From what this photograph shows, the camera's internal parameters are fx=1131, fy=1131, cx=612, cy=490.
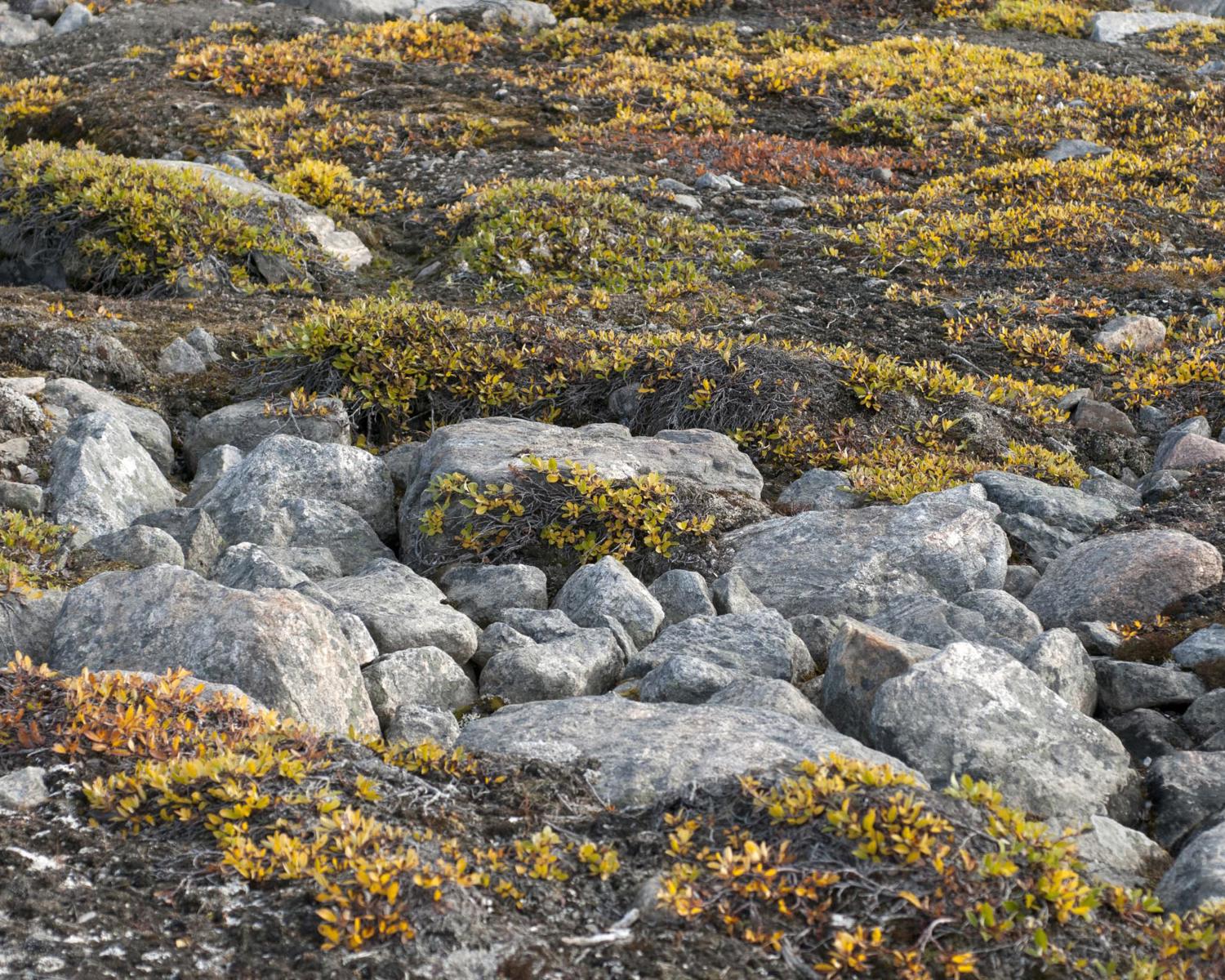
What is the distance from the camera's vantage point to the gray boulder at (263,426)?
9602mm

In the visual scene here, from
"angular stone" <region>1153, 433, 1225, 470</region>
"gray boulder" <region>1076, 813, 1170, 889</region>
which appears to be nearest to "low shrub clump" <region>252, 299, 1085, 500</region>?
"angular stone" <region>1153, 433, 1225, 470</region>

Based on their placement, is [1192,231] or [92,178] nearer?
[92,178]

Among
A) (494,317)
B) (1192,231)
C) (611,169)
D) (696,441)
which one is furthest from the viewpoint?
(611,169)

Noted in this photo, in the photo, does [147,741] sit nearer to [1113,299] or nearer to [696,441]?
[696,441]

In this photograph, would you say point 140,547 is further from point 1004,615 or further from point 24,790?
point 1004,615

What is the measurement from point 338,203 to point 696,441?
871 cm

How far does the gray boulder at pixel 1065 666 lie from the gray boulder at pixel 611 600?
2.14 metres

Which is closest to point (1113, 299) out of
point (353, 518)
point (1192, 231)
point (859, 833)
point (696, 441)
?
point (1192, 231)

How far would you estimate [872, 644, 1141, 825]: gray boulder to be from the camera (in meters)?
5.00

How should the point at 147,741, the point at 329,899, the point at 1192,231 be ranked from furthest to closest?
the point at 1192,231 < the point at 147,741 < the point at 329,899

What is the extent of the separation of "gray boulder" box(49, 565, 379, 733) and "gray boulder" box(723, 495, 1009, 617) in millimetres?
3149

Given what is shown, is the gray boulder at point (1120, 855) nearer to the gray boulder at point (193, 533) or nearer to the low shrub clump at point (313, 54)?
the gray boulder at point (193, 533)

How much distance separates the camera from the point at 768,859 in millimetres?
3922

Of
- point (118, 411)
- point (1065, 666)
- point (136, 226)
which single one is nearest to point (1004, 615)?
point (1065, 666)
